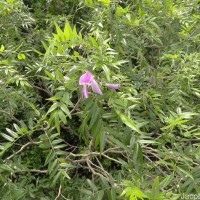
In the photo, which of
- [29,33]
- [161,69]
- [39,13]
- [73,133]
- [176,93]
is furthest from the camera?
[39,13]

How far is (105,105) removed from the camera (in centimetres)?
181

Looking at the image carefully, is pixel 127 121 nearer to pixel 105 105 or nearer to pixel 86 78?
pixel 86 78

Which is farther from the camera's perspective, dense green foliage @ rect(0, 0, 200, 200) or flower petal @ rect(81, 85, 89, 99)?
dense green foliage @ rect(0, 0, 200, 200)

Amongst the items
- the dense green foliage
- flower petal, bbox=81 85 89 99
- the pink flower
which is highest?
the pink flower

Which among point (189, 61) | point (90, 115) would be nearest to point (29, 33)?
point (189, 61)

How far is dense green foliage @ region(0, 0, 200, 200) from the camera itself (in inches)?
Answer: 56.7

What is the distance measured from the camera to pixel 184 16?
2.46 meters

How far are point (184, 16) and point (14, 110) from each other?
1.36 m

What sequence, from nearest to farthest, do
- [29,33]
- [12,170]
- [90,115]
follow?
1. [90,115]
2. [12,170]
3. [29,33]

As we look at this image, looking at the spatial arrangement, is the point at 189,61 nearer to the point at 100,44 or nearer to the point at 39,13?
the point at 100,44

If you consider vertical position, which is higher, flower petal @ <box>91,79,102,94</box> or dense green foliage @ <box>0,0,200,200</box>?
flower petal @ <box>91,79,102,94</box>

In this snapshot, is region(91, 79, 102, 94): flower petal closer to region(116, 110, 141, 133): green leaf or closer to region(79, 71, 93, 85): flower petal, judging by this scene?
region(79, 71, 93, 85): flower petal

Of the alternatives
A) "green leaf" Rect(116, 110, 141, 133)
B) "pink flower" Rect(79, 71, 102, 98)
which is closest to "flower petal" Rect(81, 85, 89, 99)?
"pink flower" Rect(79, 71, 102, 98)

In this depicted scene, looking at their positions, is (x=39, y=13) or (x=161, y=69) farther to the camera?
(x=39, y=13)
